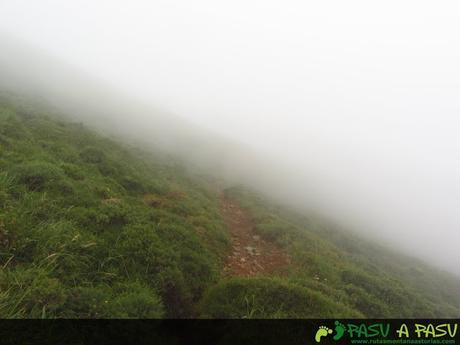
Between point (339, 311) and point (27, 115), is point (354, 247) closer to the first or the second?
point (339, 311)
